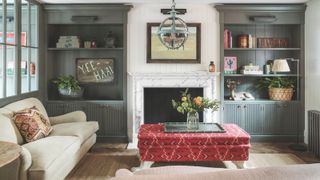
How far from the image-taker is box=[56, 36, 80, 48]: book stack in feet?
19.5

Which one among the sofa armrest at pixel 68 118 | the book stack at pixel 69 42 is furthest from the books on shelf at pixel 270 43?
the sofa armrest at pixel 68 118

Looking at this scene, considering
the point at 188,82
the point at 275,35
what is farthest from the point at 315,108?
the point at 188,82

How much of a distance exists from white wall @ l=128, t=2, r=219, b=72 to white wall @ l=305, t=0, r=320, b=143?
1.55 metres

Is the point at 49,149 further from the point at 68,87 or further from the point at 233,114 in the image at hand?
the point at 233,114

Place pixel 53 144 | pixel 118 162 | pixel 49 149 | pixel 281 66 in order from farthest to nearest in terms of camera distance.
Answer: pixel 281 66, pixel 118 162, pixel 53 144, pixel 49 149

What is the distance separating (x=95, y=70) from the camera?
6141 millimetres

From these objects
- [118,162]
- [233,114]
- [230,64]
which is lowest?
[118,162]

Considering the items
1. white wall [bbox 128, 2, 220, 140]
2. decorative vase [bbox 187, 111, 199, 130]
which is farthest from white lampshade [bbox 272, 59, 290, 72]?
decorative vase [bbox 187, 111, 199, 130]

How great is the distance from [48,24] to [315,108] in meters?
4.81

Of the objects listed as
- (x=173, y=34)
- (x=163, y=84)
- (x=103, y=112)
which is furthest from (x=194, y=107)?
(x=103, y=112)

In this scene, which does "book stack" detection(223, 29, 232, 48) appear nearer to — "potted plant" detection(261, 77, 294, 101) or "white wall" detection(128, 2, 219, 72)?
"white wall" detection(128, 2, 219, 72)

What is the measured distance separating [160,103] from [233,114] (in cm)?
133

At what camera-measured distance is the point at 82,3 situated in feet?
19.1

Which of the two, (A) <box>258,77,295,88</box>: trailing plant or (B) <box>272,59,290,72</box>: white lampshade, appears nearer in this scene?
(B) <box>272,59,290,72</box>: white lampshade
